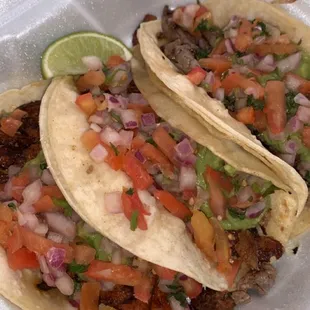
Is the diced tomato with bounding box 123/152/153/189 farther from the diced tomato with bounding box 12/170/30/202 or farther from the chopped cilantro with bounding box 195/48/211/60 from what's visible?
the chopped cilantro with bounding box 195/48/211/60

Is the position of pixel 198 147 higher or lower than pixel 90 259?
higher

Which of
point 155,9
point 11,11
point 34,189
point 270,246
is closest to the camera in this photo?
point 34,189

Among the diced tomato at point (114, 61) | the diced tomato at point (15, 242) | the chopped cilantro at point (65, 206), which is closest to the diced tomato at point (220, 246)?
the chopped cilantro at point (65, 206)

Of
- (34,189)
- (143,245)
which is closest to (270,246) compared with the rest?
(143,245)

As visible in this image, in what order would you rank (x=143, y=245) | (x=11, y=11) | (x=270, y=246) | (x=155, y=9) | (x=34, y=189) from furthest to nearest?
(x=155, y=9) → (x=11, y=11) → (x=270, y=246) → (x=34, y=189) → (x=143, y=245)

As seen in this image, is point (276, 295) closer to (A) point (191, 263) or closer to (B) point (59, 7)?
(A) point (191, 263)

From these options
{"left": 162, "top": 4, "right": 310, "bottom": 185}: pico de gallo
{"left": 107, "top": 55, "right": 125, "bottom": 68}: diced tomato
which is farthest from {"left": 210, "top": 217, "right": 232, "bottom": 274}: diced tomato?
{"left": 107, "top": 55, "right": 125, "bottom": 68}: diced tomato

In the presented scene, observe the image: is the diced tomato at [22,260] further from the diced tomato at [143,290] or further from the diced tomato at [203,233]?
the diced tomato at [203,233]
